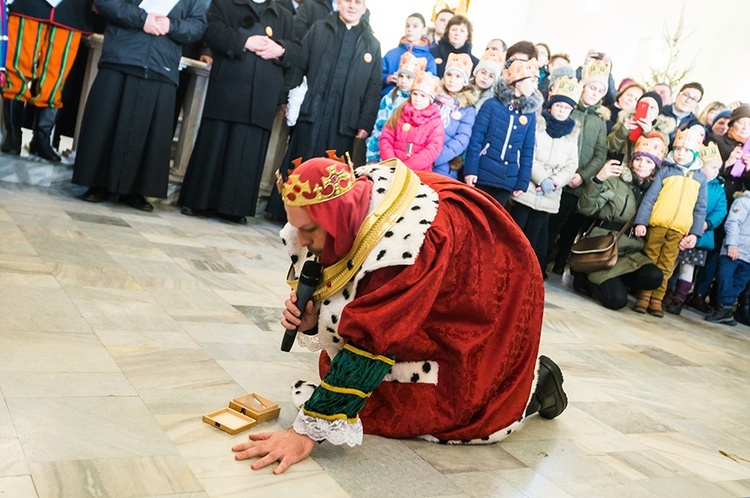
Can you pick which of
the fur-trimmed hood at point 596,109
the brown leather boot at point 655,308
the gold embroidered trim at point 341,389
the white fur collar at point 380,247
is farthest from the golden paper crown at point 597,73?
the gold embroidered trim at point 341,389

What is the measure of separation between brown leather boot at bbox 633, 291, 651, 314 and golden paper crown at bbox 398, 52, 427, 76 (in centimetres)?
308

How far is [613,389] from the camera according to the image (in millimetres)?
4098

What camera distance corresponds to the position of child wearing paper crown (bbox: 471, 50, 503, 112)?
6.77m

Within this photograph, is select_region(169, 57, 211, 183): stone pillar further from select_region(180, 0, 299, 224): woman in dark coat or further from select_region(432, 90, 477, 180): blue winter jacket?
select_region(432, 90, 477, 180): blue winter jacket

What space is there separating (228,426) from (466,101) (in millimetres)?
4799

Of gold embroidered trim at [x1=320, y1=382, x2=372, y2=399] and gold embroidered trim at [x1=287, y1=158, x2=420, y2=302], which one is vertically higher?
gold embroidered trim at [x1=287, y1=158, x2=420, y2=302]

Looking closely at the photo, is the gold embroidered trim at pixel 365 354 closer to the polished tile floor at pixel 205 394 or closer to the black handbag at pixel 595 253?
the polished tile floor at pixel 205 394

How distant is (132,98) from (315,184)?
400 cm

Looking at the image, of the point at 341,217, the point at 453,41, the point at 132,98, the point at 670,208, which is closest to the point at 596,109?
the point at 670,208

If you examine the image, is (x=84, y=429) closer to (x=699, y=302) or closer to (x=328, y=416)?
(x=328, y=416)

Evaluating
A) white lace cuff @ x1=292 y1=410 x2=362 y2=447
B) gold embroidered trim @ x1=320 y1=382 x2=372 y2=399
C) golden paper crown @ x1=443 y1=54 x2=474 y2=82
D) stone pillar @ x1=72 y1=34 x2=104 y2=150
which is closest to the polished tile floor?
white lace cuff @ x1=292 y1=410 x2=362 y2=447

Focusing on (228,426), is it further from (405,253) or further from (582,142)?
(582,142)

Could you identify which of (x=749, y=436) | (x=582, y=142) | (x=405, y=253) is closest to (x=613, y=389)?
(x=749, y=436)

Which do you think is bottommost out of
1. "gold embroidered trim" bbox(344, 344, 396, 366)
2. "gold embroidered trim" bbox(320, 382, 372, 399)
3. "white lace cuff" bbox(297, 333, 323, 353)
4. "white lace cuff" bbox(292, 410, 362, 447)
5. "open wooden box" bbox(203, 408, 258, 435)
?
"open wooden box" bbox(203, 408, 258, 435)
